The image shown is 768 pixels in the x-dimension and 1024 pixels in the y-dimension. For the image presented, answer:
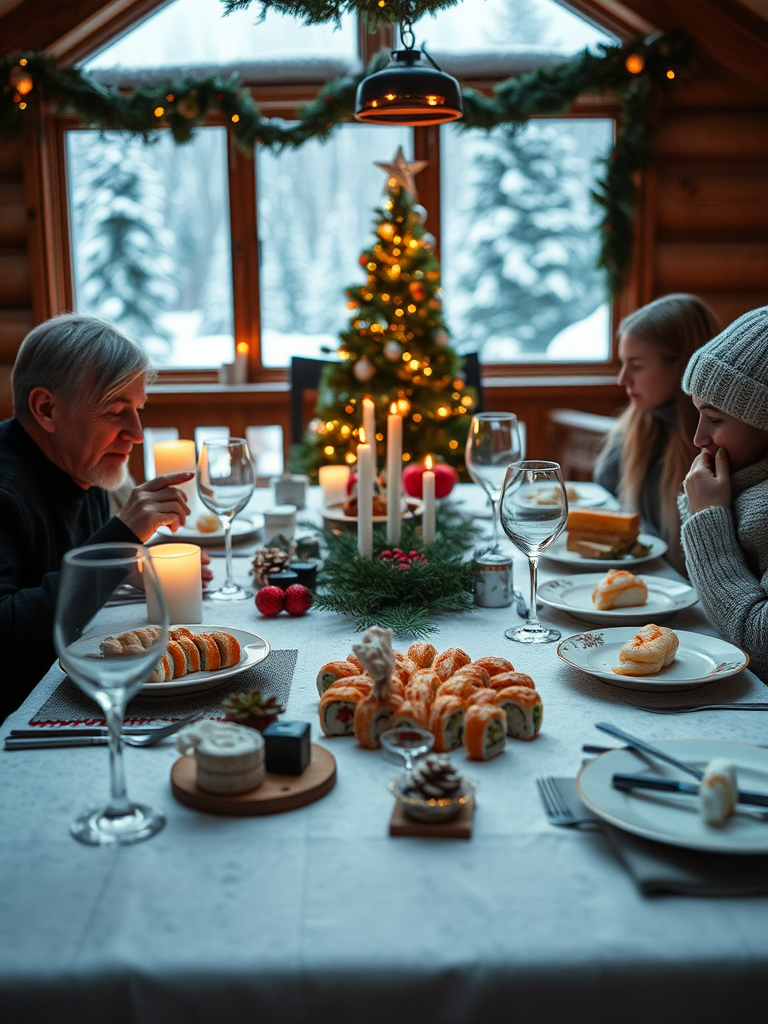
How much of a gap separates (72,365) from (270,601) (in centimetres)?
57

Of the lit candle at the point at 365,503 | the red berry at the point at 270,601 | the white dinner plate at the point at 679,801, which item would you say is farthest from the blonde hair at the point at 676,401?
the white dinner plate at the point at 679,801

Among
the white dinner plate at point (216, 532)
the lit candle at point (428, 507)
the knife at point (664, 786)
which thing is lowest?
the white dinner plate at point (216, 532)

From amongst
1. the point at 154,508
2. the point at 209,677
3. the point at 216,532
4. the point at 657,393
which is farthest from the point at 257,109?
the point at 209,677

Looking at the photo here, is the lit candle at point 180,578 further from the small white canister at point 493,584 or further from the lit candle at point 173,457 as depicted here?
the lit candle at point 173,457

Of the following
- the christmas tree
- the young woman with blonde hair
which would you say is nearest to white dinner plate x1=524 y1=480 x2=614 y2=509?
the young woman with blonde hair

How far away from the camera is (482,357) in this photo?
4859 millimetres

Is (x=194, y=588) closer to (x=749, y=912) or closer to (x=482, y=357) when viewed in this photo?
(x=749, y=912)

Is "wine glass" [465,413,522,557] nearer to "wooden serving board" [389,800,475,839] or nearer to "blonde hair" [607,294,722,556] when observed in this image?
"blonde hair" [607,294,722,556]

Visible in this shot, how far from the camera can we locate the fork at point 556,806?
36.1 inches

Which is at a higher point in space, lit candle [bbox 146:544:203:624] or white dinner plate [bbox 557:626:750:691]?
lit candle [bbox 146:544:203:624]

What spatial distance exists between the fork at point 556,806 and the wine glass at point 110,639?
14.6 inches

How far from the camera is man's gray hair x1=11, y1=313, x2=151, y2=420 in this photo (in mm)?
1746

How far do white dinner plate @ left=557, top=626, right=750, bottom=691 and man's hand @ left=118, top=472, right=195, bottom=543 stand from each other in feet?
2.24

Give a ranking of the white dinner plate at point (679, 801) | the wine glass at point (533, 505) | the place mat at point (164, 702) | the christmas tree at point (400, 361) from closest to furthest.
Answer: the white dinner plate at point (679, 801) → the place mat at point (164, 702) → the wine glass at point (533, 505) → the christmas tree at point (400, 361)
